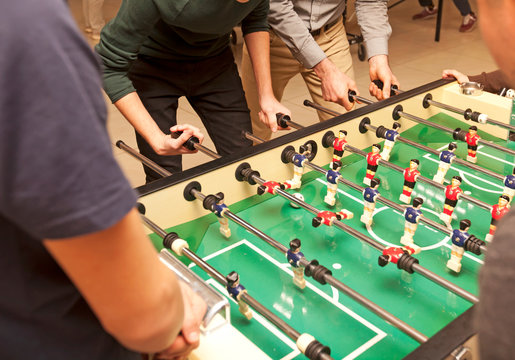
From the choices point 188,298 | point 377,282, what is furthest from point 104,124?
point 377,282

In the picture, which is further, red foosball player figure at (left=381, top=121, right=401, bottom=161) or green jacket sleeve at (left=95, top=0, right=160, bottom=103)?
red foosball player figure at (left=381, top=121, right=401, bottom=161)

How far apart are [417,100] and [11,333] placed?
6.14ft

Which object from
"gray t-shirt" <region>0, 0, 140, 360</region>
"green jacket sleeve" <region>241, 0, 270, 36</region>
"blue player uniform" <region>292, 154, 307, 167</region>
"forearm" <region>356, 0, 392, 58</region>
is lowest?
"blue player uniform" <region>292, 154, 307, 167</region>

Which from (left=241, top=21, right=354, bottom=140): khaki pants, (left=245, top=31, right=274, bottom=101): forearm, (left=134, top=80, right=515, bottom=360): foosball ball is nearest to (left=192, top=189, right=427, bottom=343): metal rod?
(left=134, top=80, right=515, bottom=360): foosball ball

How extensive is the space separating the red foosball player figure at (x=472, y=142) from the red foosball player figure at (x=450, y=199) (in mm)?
390

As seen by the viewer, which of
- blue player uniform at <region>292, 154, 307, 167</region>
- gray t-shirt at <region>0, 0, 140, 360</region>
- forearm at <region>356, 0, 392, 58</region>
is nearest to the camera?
gray t-shirt at <region>0, 0, 140, 360</region>

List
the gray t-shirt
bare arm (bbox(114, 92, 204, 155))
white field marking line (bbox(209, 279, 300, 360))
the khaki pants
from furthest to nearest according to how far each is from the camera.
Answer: the khaki pants → bare arm (bbox(114, 92, 204, 155)) → white field marking line (bbox(209, 279, 300, 360)) → the gray t-shirt

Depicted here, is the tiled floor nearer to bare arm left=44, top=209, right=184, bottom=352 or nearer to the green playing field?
the green playing field

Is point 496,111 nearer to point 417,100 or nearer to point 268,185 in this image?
point 417,100

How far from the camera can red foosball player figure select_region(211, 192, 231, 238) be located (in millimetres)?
1529

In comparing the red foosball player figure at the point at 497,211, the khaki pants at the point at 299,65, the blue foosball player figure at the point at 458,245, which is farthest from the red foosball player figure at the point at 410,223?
the khaki pants at the point at 299,65

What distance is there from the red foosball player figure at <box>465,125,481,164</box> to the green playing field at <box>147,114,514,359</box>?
0.08 metres

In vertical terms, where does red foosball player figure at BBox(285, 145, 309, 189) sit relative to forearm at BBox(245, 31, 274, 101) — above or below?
below

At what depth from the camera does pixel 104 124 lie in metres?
0.57
